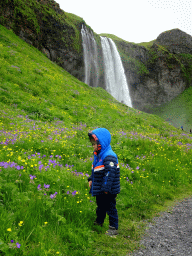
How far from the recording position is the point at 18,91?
1347 centimetres

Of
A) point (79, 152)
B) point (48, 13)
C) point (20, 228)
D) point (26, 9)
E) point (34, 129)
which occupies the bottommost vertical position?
point (20, 228)

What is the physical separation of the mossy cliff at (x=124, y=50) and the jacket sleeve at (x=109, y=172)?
3106 centimetres

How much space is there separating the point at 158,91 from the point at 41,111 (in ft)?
231

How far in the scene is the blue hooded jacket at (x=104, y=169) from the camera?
342 centimetres

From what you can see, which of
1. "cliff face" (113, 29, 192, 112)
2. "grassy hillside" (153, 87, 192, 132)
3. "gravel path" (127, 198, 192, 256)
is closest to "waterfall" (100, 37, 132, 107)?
"cliff face" (113, 29, 192, 112)

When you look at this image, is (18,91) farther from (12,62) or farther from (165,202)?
(165,202)

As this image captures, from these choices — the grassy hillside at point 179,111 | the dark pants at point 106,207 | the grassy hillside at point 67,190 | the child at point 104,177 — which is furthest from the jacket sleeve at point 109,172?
the grassy hillside at point 179,111

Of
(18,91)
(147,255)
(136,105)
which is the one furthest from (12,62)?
(136,105)

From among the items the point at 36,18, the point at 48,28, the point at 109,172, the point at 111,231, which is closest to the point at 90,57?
the point at 48,28

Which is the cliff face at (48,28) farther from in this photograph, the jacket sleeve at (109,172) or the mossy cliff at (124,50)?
the jacket sleeve at (109,172)

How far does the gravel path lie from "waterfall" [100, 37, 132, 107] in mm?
46586

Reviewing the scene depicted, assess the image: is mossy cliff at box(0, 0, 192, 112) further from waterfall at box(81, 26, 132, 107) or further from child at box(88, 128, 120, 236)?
child at box(88, 128, 120, 236)

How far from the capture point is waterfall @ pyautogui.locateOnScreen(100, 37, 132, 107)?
50.2 meters

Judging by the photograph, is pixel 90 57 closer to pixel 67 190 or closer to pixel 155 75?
pixel 155 75
